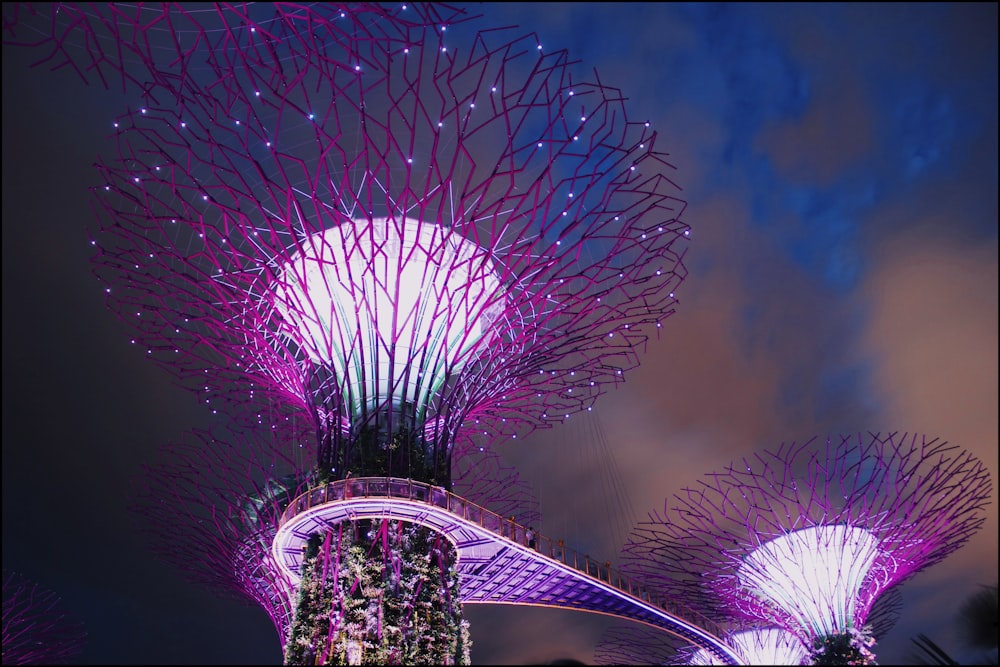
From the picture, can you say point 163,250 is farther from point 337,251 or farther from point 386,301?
point 386,301

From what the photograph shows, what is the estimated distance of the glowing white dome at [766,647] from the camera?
4103cm

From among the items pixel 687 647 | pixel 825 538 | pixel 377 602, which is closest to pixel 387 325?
pixel 377 602

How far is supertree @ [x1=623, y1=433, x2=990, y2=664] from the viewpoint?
92.8 feet

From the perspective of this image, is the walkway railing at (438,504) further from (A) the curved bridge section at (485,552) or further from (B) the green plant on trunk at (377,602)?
(B) the green plant on trunk at (377,602)

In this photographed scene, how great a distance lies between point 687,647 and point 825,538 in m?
17.6

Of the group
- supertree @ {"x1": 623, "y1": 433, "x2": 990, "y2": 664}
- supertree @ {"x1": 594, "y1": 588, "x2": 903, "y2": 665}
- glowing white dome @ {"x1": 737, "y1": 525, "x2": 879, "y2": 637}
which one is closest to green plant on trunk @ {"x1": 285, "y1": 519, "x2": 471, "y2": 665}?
supertree @ {"x1": 623, "y1": 433, "x2": 990, "y2": 664}

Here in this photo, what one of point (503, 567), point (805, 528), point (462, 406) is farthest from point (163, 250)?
point (805, 528)

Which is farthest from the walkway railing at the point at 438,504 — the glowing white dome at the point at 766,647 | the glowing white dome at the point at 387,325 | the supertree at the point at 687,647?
the glowing white dome at the point at 766,647

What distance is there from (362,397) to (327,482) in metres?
3.02

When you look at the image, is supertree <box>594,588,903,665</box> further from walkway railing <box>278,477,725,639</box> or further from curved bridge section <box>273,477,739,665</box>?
walkway railing <box>278,477,725,639</box>

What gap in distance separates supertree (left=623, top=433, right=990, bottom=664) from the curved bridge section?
2.88 metres

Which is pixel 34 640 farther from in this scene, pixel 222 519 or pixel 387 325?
pixel 387 325

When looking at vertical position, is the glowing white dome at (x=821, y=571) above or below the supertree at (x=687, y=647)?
above

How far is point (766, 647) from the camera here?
41781 millimetres
